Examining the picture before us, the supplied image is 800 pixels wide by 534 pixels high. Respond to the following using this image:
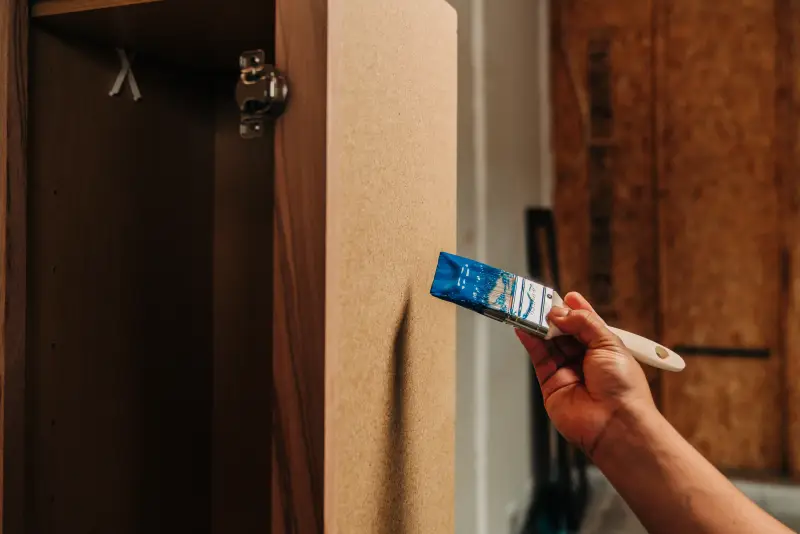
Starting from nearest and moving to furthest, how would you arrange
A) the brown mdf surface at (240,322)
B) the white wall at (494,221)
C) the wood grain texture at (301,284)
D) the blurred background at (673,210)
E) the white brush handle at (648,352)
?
the wood grain texture at (301,284) < the white brush handle at (648,352) < the brown mdf surface at (240,322) < the white wall at (494,221) < the blurred background at (673,210)

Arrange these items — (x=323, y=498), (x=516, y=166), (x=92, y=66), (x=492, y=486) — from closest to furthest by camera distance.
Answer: (x=323, y=498)
(x=92, y=66)
(x=492, y=486)
(x=516, y=166)

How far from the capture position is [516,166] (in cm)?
204

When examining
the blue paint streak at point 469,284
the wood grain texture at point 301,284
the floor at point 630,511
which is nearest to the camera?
the wood grain texture at point 301,284

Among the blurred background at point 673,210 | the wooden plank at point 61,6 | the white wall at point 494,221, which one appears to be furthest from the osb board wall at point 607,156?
the wooden plank at point 61,6

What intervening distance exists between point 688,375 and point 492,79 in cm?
136

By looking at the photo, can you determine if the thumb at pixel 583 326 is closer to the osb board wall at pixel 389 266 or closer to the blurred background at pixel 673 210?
the osb board wall at pixel 389 266

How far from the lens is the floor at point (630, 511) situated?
211 cm

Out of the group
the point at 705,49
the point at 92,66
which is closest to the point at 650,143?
the point at 705,49

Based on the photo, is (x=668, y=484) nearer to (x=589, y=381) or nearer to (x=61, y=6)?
(x=589, y=381)

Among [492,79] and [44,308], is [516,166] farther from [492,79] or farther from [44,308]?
[44,308]

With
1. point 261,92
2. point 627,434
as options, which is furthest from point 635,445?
point 261,92

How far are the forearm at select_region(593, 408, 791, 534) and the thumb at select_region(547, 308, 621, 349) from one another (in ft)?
0.23

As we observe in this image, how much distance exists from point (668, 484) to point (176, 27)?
23.0 inches

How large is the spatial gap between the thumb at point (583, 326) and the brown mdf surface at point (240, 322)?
0.41 metres
